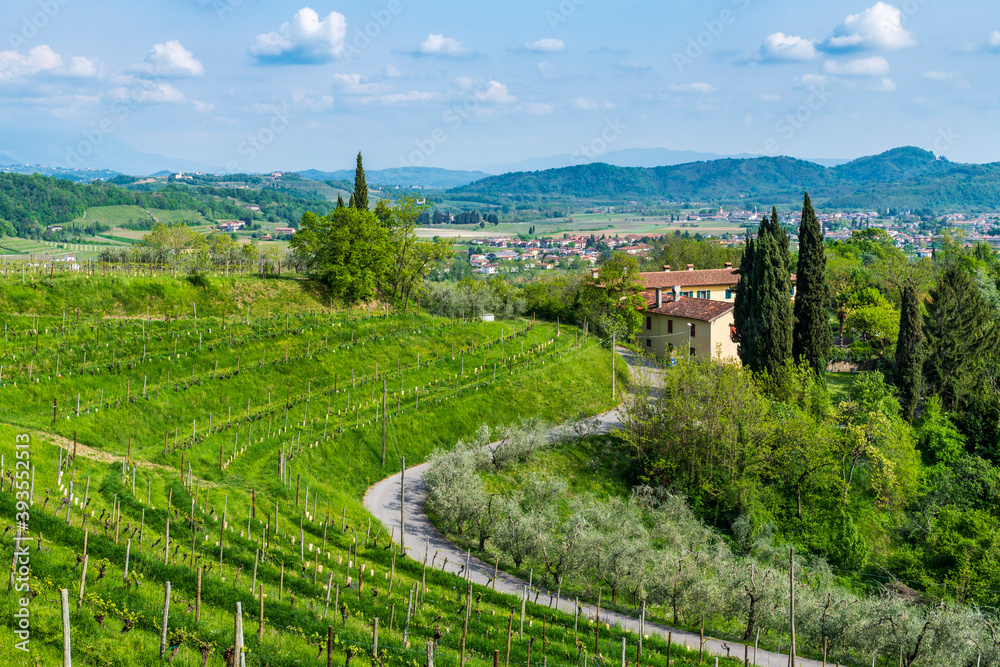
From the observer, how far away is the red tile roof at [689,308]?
63531 mm

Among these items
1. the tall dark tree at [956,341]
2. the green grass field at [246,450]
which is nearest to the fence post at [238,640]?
the green grass field at [246,450]

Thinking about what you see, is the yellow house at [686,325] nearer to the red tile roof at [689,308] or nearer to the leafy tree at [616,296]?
the red tile roof at [689,308]

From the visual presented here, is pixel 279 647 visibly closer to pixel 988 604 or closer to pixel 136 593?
pixel 136 593

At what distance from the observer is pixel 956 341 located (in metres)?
53.8

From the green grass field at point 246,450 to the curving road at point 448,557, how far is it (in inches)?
43.6

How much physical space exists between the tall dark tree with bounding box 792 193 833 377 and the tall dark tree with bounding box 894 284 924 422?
5.23m

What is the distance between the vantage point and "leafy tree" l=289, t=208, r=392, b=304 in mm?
59812

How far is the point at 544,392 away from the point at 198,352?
22.3 metres

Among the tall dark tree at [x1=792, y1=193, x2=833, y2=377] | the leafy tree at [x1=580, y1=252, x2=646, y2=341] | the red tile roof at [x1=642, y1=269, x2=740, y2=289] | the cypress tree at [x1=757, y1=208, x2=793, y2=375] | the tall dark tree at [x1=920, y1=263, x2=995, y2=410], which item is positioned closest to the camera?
the cypress tree at [x1=757, y1=208, x2=793, y2=375]

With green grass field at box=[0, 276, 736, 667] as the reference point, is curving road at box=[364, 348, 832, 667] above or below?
below

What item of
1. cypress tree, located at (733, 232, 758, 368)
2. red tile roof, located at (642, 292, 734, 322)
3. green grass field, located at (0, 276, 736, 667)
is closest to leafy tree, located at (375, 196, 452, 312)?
green grass field, located at (0, 276, 736, 667)

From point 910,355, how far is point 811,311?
759cm

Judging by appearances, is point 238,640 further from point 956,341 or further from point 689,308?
point 689,308

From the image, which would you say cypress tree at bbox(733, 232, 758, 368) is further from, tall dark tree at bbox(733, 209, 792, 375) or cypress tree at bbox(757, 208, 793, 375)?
cypress tree at bbox(757, 208, 793, 375)
